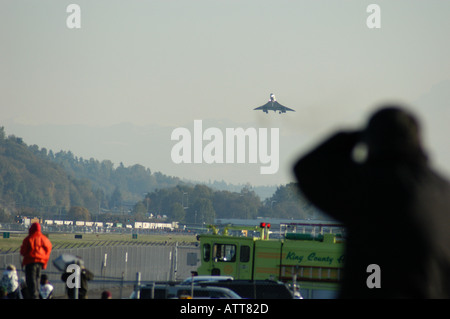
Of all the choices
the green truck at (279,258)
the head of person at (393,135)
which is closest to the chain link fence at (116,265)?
the green truck at (279,258)

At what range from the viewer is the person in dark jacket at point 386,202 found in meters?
3.64

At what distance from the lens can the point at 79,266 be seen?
1247 centimetres

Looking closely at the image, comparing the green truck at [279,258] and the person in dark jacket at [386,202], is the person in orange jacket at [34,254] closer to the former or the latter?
the person in dark jacket at [386,202]

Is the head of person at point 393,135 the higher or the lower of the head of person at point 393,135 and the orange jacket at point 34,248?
the higher

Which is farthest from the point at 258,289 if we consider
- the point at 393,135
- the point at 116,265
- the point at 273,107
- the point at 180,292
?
the point at 273,107

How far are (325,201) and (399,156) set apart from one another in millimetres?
400

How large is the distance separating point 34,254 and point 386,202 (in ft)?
36.0

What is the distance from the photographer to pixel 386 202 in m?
3.75

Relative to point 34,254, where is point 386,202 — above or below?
above

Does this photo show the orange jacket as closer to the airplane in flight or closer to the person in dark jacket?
the person in dark jacket

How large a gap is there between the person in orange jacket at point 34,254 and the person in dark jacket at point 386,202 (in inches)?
413

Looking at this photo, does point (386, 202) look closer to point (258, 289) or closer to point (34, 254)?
point (34, 254)
